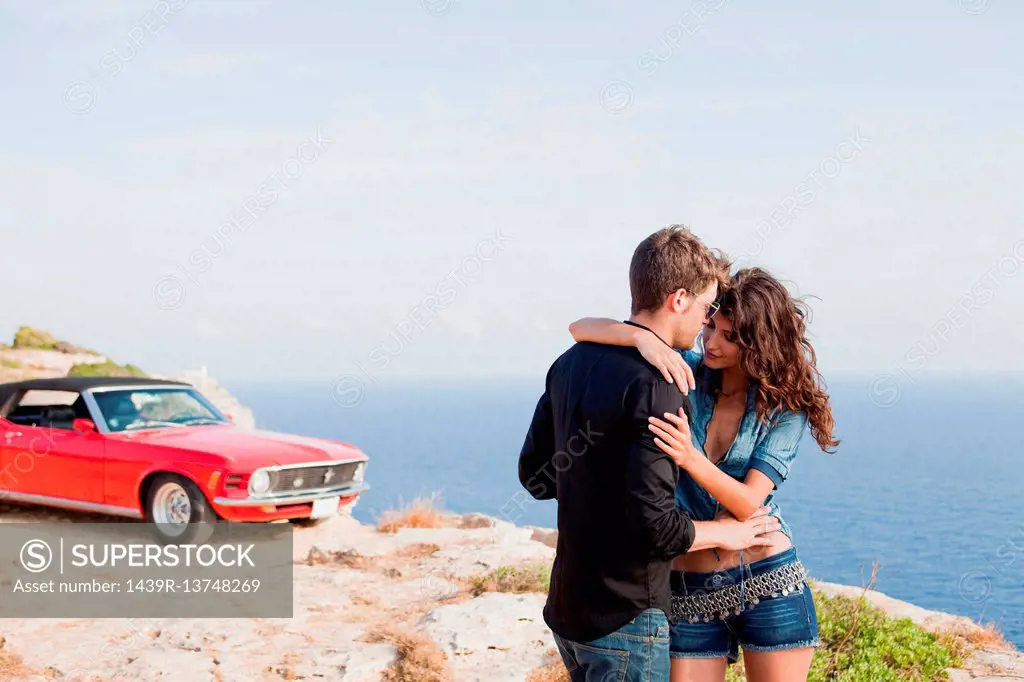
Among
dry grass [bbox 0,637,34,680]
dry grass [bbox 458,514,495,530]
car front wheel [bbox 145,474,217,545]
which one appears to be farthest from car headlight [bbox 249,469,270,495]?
dry grass [bbox 0,637,34,680]

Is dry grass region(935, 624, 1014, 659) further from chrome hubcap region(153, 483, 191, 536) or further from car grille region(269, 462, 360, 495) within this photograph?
chrome hubcap region(153, 483, 191, 536)

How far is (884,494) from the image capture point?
215 feet

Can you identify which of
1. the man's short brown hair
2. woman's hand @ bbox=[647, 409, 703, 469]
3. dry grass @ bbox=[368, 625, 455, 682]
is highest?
the man's short brown hair

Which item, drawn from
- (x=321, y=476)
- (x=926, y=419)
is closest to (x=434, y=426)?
(x=926, y=419)

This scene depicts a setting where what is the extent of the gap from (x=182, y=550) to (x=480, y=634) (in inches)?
144

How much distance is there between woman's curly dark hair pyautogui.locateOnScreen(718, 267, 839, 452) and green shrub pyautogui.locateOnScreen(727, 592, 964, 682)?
2.90 meters

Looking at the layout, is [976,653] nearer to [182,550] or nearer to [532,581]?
[532,581]

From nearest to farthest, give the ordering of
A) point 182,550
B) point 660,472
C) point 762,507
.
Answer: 1. point 660,472
2. point 762,507
3. point 182,550

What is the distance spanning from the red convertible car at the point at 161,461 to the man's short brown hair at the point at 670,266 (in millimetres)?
6380

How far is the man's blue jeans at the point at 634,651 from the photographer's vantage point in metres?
2.77

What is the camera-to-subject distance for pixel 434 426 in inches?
6422

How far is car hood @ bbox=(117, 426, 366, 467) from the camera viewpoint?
28.6ft

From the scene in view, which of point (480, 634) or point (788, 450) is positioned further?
point (480, 634)

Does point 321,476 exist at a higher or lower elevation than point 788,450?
lower
